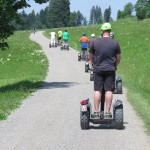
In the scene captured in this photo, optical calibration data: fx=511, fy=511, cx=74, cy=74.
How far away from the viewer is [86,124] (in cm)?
1041

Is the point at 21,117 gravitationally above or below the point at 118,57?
below

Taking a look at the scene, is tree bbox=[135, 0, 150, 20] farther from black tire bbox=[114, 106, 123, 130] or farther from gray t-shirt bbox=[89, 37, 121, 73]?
black tire bbox=[114, 106, 123, 130]

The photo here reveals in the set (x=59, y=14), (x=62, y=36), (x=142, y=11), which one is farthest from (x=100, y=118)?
(x=59, y=14)

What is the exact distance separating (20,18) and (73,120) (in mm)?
10053

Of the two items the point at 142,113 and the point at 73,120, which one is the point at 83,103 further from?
the point at 142,113

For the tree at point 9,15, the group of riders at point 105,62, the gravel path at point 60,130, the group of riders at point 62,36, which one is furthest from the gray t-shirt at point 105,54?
the group of riders at point 62,36

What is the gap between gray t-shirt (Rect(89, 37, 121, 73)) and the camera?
412 inches

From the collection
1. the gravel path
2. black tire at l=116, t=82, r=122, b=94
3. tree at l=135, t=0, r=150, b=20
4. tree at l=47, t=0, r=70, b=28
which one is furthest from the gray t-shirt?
tree at l=47, t=0, r=70, b=28

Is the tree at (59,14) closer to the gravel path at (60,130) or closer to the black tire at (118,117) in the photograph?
the gravel path at (60,130)

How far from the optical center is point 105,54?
10492 millimetres

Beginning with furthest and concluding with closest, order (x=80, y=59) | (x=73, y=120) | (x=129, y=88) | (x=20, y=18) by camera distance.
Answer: (x=80, y=59) → (x=20, y=18) → (x=129, y=88) → (x=73, y=120)

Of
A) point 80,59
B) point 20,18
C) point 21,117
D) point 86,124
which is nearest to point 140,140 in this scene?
point 86,124

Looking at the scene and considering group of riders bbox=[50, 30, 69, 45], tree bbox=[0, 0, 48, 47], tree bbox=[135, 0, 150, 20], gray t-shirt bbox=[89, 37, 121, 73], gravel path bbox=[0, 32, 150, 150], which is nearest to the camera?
gravel path bbox=[0, 32, 150, 150]

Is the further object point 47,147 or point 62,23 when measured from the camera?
point 62,23
